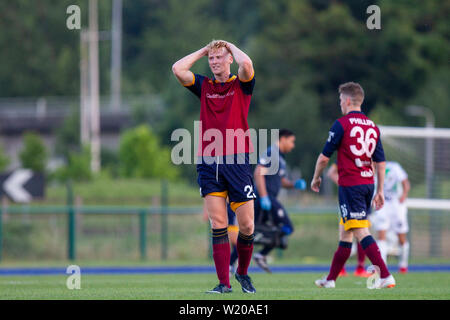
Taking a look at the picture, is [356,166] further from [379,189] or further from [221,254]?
[221,254]

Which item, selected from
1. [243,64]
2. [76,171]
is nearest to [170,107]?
[76,171]

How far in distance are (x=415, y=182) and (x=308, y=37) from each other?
31852 millimetres

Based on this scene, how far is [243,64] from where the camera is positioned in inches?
314

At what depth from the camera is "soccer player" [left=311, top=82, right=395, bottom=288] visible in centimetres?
904

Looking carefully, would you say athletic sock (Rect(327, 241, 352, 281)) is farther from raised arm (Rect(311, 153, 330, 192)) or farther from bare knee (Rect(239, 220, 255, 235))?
bare knee (Rect(239, 220, 255, 235))

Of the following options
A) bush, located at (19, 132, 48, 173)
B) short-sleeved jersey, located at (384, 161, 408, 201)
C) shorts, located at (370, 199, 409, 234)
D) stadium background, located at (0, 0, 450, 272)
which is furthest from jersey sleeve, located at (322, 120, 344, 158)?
bush, located at (19, 132, 48, 173)

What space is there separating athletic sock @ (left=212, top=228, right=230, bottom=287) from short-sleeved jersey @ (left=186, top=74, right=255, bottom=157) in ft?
2.51

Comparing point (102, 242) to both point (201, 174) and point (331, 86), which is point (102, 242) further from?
point (331, 86)

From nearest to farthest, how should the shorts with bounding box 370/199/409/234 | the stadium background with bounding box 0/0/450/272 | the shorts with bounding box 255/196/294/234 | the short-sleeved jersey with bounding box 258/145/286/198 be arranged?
the short-sleeved jersey with bounding box 258/145/286/198, the shorts with bounding box 255/196/294/234, the shorts with bounding box 370/199/409/234, the stadium background with bounding box 0/0/450/272

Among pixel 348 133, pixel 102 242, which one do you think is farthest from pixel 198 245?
pixel 348 133

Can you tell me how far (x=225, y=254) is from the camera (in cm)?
827

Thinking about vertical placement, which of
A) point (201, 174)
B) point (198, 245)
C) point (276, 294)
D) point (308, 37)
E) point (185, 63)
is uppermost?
point (308, 37)

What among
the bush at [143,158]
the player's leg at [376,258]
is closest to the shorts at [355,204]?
the player's leg at [376,258]

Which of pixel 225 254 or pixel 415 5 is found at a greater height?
pixel 415 5
